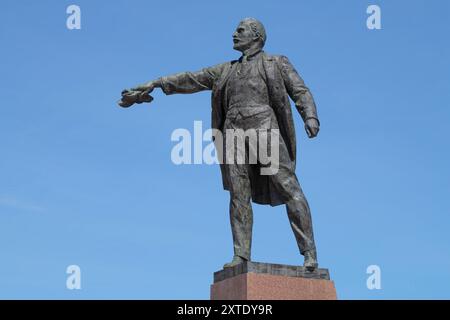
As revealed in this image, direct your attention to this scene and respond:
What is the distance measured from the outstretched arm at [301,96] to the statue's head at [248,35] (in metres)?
0.48

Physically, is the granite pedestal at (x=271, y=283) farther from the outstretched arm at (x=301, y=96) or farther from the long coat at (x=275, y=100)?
the outstretched arm at (x=301, y=96)

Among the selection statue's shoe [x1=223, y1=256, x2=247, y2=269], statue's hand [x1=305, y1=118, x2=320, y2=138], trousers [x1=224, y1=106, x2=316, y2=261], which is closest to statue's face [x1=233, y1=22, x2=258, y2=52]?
trousers [x1=224, y1=106, x2=316, y2=261]

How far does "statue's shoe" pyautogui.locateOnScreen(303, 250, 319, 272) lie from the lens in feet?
40.4

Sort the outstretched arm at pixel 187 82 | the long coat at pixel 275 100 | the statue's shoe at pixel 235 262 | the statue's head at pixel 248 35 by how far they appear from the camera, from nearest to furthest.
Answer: the statue's shoe at pixel 235 262
the long coat at pixel 275 100
the statue's head at pixel 248 35
the outstretched arm at pixel 187 82

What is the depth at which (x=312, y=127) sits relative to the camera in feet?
42.7

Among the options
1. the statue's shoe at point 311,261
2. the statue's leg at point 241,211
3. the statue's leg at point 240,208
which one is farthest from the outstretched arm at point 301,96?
the statue's shoe at point 311,261

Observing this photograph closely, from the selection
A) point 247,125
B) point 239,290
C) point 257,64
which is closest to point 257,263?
point 239,290

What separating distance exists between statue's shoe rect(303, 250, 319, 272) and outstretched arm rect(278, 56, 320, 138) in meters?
1.77

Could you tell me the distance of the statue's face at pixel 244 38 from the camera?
13.6 meters

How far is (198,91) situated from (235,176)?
6.08 feet

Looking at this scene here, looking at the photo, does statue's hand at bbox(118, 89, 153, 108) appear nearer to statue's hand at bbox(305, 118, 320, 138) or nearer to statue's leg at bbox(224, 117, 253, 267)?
statue's leg at bbox(224, 117, 253, 267)

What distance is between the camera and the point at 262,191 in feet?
43.2
